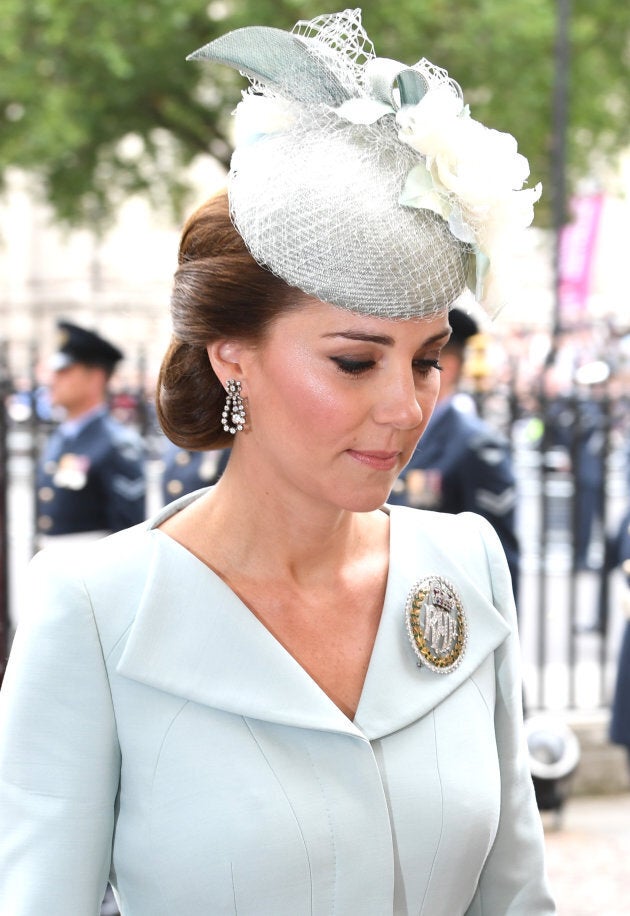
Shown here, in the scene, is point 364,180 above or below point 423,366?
above

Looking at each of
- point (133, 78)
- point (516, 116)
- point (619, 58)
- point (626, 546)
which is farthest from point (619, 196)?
point (626, 546)

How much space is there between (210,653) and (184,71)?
49.0 feet

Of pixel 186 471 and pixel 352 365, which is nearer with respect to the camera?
pixel 352 365

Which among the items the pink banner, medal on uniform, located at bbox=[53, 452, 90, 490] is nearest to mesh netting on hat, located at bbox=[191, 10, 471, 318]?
medal on uniform, located at bbox=[53, 452, 90, 490]

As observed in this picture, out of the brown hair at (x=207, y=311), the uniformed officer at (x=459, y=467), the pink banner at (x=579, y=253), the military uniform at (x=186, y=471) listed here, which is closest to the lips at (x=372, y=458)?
the brown hair at (x=207, y=311)

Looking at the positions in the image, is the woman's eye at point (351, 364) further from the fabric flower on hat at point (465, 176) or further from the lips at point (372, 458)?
the fabric flower on hat at point (465, 176)

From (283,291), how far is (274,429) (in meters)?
0.19

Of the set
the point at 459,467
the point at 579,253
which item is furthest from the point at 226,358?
the point at 579,253

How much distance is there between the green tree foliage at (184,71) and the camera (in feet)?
48.3

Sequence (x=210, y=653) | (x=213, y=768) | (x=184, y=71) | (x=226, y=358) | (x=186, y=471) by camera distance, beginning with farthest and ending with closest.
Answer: (x=184, y=71) → (x=186, y=471) → (x=226, y=358) → (x=210, y=653) → (x=213, y=768)

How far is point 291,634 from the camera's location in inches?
76.2

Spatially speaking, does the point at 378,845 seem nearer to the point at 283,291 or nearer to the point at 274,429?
the point at 274,429

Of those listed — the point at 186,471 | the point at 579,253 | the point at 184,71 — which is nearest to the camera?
the point at 186,471

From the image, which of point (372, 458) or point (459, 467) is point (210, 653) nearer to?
point (372, 458)
